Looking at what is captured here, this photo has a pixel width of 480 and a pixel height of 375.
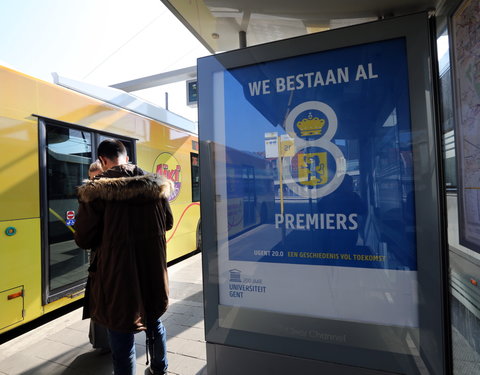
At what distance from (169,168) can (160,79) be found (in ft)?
14.4

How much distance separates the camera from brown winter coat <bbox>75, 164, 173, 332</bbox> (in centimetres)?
206

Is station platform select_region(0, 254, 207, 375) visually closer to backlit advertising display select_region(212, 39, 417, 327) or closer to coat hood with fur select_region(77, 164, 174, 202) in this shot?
backlit advertising display select_region(212, 39, 417, 327)

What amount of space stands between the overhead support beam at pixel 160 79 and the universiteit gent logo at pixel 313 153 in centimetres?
734

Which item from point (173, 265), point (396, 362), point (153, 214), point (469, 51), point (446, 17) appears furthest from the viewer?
point (173, 265)

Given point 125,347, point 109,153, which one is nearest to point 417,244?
point 125,347

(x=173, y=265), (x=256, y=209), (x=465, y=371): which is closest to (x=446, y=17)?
(x=256, y=209)

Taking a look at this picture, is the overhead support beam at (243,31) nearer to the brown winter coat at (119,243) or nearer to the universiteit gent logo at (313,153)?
the universiteit gent logo at (313,153)

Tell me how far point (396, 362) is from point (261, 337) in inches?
30.9

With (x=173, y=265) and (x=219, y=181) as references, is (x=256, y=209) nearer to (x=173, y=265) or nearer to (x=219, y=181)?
(x=219, y=181)

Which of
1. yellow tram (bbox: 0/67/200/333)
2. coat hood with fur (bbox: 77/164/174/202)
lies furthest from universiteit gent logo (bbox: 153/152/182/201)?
coat hood with fur (bbox: 77/164/174/202)

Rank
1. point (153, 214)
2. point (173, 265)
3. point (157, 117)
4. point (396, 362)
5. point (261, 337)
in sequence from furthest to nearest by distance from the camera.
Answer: point (173, 265) < point (157, 117) < point (153, 214) < point (261, 337) < point (396, 362)

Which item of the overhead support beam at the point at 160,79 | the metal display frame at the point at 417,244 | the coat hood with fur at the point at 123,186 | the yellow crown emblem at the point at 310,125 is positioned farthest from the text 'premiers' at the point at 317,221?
the overhead support beam at the point at 160,79

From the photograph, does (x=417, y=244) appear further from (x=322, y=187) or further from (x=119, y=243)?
(x=119, y=243)

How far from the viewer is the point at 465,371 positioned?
1.59m
